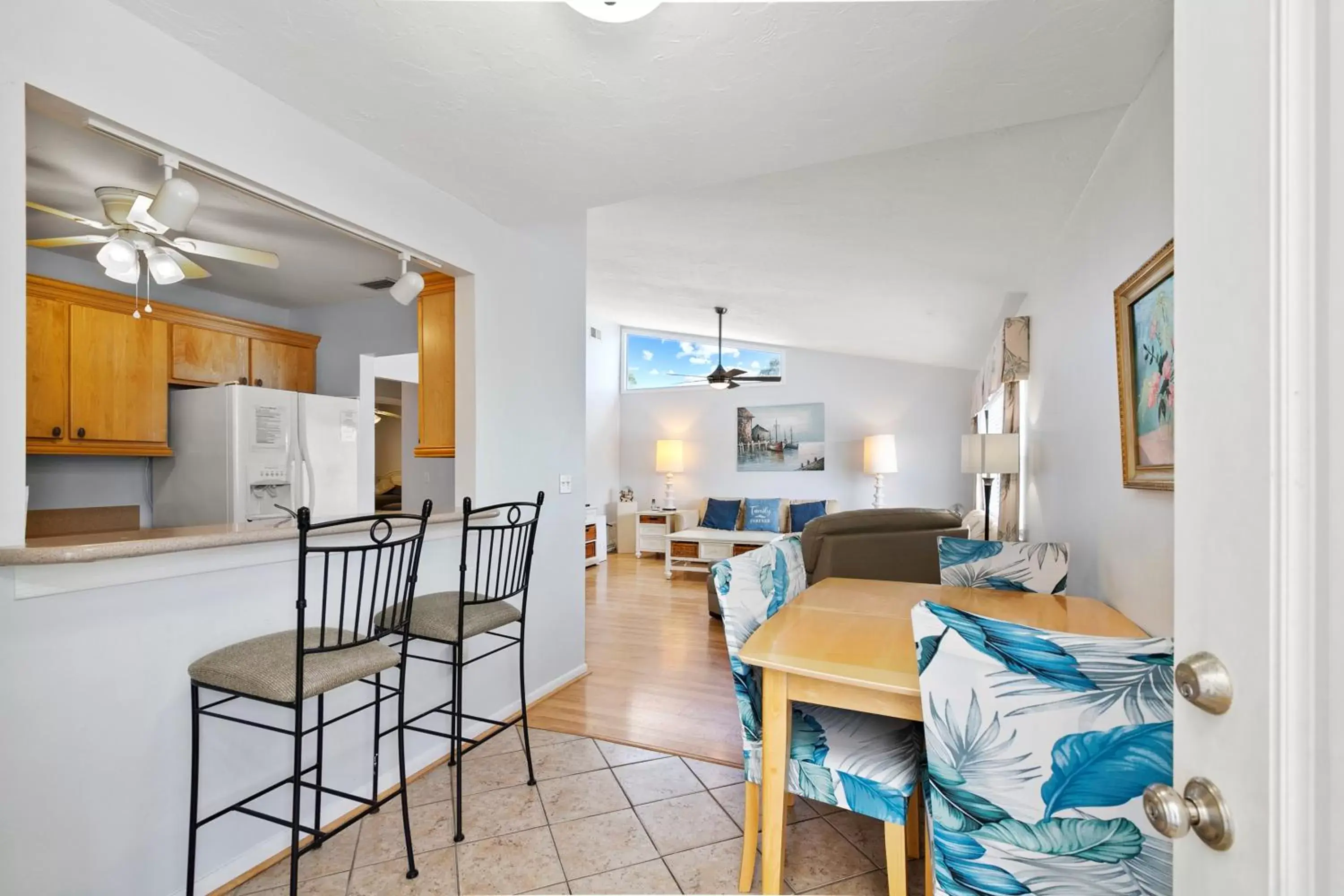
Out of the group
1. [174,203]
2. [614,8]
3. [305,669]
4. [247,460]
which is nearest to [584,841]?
[305,669]

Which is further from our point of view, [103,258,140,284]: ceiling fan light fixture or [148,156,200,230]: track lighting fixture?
[103,258,140,284]: ceiling fan light fixture

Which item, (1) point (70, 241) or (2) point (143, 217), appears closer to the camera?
(2) point (143, 217)

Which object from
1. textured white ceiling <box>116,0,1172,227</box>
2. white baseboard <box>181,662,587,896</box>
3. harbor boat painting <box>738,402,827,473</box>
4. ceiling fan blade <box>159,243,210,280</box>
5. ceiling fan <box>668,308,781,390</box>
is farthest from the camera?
harbor boat painting <box>738,402,827,473</box>

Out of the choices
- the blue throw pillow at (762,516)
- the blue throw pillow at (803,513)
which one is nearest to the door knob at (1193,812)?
the blue throw pillow at (803,513)

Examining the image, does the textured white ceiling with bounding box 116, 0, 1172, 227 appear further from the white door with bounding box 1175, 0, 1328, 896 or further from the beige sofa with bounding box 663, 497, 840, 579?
the beige sofa with bounding box 663, 497, 840, 579

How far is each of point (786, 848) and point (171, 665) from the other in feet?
6.24

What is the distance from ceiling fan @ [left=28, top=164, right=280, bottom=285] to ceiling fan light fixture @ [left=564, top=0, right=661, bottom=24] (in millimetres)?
1181

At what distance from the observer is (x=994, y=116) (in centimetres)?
202

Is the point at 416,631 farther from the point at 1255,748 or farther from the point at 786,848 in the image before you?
the point at 1255,748

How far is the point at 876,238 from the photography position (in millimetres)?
3377

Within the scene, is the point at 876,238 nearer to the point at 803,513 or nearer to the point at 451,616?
the point at 451,616

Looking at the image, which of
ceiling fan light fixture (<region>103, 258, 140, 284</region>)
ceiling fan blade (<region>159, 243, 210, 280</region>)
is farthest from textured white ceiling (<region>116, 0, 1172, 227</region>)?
ceiling fan blade (<region>159, 243, 210, 280</region>)

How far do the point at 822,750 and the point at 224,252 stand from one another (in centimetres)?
281

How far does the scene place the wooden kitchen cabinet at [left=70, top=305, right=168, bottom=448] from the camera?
301cm
